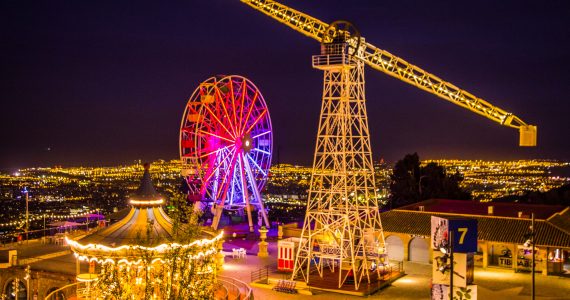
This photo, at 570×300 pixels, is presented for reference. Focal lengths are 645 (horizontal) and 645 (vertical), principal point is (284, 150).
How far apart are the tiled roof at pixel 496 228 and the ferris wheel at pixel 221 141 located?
1363 cm

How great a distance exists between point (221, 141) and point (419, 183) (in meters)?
20.0

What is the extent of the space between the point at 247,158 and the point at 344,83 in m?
19.2

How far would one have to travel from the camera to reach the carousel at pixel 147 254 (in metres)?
15.2

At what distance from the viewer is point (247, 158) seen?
49594 mm

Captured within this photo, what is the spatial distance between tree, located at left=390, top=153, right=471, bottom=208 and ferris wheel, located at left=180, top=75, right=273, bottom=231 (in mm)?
15855

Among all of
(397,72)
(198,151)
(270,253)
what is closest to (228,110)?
(198,151)

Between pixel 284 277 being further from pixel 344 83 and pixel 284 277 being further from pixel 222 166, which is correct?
pixel 222 166

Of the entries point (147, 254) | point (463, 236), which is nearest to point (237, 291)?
point (463, 236)

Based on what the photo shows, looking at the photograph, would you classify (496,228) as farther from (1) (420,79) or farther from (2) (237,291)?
(2) (237,291)

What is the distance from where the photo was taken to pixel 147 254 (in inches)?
595

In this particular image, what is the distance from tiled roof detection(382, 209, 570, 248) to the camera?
32344 millimetres

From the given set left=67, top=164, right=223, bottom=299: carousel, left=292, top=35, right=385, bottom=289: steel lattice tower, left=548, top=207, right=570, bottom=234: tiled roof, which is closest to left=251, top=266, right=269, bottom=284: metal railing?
left=292, top=35, right=385, bottom=289: steel lattice tower

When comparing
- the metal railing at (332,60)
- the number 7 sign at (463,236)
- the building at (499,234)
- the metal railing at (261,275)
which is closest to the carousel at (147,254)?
the metal railing at (261,275)

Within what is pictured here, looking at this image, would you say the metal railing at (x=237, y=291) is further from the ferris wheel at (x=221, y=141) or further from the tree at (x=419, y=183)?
the tree at (x=419, y=183)
